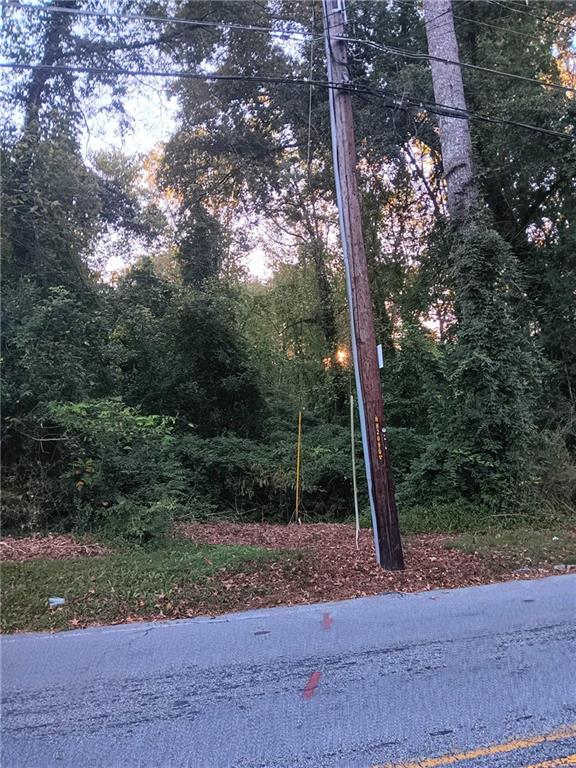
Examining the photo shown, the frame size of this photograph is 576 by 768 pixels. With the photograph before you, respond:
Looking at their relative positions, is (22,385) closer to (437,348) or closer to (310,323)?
(437,348)

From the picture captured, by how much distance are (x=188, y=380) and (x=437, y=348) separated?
274 inches

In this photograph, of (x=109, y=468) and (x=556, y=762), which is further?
(x=109, y=468)

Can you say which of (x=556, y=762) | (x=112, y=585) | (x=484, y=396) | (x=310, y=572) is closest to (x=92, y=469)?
(x=112, y=585)

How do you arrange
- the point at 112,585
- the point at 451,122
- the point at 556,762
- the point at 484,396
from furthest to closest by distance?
the point at 451,122 < the point at 484,396 < the point at 112,585 < the point at 556,762

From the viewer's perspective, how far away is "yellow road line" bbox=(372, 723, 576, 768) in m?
3.18

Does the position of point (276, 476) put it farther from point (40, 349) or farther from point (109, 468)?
point (40, 349)

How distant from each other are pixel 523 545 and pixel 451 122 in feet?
30.4

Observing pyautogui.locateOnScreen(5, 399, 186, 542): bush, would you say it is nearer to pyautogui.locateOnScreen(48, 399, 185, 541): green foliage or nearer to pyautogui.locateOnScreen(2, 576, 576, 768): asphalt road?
pyautogui.locateOnScreen(48, 399, 185, 541): green foliage

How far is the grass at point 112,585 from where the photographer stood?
6176mm

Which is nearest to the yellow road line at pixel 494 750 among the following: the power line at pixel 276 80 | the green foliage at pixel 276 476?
the power line at pixel 276 80

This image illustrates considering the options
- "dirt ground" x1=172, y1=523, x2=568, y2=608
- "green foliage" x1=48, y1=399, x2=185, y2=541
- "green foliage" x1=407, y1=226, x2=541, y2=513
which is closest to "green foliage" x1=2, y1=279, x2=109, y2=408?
"green foliage" x1=48, y1=399, x2=185, y2=541

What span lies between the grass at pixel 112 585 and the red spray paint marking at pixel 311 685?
228 centimetres

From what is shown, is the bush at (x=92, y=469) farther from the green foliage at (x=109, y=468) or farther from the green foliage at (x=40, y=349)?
the green foliage at (x=40, y=349)

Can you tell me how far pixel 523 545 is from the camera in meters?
9.29
